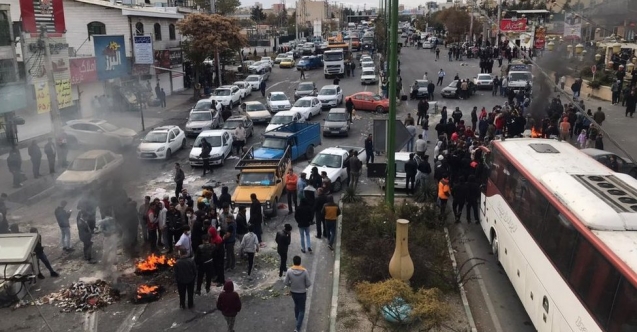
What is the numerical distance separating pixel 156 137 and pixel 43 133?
28.0ft

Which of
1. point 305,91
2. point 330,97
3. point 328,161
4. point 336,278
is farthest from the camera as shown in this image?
point 305,91

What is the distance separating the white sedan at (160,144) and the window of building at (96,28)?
1492cm

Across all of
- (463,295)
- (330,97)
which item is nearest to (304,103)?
(330,97)

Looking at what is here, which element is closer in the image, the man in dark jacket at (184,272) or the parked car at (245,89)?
the man in dark jacket at (184,272)

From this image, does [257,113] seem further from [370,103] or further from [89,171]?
[89,171]

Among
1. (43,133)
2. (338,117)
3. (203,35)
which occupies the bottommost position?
(43,133)

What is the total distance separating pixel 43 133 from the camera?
29203mm

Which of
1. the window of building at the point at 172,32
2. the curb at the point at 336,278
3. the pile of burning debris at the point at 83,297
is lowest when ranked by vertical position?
the pile of burning debris at the point at 83,297

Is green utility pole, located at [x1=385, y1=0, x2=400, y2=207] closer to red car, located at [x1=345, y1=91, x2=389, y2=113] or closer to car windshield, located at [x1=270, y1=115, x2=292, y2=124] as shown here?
car windshield, located at [x1=270, y1=115, x2=292, y2=124]

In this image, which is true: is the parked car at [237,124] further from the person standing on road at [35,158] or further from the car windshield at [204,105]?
the person standing on road at [35,158]

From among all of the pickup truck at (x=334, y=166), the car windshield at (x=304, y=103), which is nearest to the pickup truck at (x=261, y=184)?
the pickup truck at (x=334, y=166)

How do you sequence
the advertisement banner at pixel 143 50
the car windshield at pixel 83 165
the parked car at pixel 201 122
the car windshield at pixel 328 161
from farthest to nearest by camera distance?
the advertisement banner at pixel 143 50
the parked car at pixel 201 122
the car windshield at pixel 83 165
the car windshield at pixel 328 161

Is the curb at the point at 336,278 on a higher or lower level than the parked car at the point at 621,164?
lower

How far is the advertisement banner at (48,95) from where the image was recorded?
2620 centimetres
